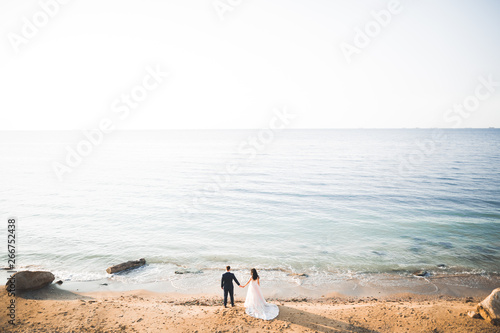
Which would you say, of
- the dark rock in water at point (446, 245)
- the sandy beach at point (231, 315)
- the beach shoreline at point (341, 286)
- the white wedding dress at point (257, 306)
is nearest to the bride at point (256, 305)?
the white wedding dress at point (257, 306)

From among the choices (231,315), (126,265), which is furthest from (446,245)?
(126,265)

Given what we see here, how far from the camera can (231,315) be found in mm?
11117

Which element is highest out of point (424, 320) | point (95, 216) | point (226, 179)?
point (226, 179)

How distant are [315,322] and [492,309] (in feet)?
21.7

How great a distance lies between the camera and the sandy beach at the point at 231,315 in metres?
10.3

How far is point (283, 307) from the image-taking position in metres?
11.9

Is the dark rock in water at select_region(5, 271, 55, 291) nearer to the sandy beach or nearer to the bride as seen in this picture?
the sandy beach

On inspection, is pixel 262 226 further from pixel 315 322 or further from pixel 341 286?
pixel 315 322

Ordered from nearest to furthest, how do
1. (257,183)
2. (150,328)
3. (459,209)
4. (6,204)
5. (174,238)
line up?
(150,328) < (174,238) < (459,209) < (6,204) < (257,183)

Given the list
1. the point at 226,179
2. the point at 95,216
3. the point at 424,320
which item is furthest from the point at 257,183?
A: the point at 424,320

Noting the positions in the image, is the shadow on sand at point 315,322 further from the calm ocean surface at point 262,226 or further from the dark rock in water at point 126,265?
the dark rock in water at point 126,265

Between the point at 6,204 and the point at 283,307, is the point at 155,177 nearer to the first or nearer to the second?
the point at 6,204

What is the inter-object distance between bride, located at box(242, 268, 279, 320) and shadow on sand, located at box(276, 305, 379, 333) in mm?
381

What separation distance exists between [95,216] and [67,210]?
4.62 metres
